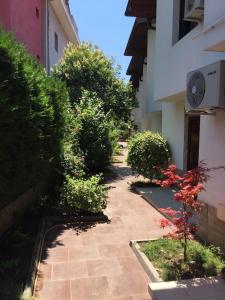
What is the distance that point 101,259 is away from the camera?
519 centimetres

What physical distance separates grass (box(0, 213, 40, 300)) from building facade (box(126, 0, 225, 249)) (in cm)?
295

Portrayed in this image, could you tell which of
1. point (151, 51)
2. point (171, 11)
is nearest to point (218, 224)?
point (171, 11)

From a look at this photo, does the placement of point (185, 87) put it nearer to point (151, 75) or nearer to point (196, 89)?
point (196, 89)

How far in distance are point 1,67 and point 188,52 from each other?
192 inches

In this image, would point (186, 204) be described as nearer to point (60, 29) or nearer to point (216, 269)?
point (216, 269)

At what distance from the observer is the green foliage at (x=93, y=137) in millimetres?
12336

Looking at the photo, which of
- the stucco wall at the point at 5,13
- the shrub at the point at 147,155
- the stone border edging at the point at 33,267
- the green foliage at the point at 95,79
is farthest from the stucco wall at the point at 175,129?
the stucco wall at the point at 5,13

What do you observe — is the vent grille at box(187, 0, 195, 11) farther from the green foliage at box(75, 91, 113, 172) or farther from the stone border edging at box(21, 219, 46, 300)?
→ the green foliage at box(75, 91, 113, 172)

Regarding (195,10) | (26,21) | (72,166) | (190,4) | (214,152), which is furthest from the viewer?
(26,21)

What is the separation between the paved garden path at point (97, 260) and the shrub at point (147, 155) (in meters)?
2.56

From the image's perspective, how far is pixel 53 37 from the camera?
53.6 feet

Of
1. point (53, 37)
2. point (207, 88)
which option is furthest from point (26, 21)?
point (207, 88)

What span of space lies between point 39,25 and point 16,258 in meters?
10.9

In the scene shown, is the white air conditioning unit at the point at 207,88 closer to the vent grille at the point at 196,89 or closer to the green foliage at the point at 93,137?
the vent grille at the point at 196,89
